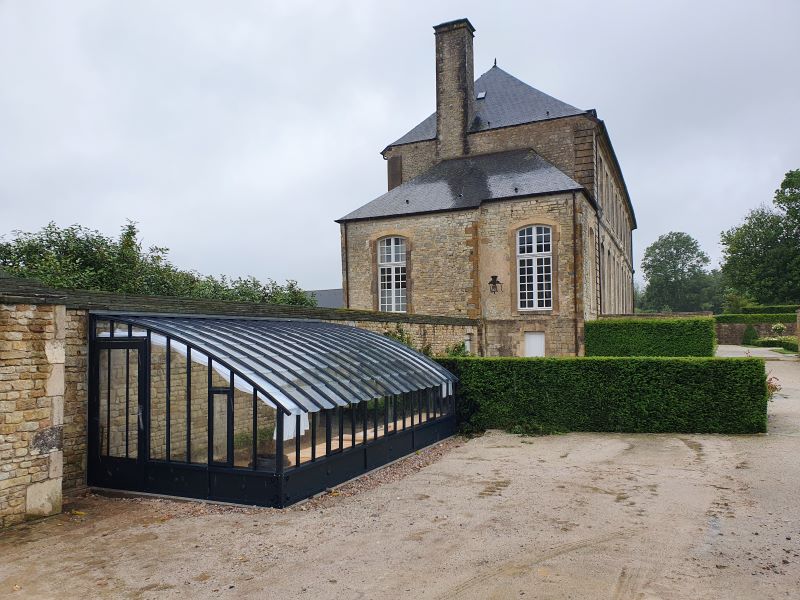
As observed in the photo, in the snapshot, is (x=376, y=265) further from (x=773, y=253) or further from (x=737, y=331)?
(x=773, y=253)

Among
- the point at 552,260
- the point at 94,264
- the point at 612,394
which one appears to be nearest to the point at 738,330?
the point at 552,260

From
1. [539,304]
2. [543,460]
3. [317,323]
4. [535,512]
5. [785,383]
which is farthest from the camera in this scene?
[539,304]

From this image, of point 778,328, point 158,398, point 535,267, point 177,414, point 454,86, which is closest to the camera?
point 177,414

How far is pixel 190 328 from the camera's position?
28.9 feet

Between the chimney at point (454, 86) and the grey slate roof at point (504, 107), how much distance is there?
62 centimetres

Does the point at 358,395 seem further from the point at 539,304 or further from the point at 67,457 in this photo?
the point at 539,304

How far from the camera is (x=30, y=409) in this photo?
694 cm

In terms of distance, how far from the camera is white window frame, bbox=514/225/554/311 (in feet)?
69.5

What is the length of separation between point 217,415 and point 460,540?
3.40 metres

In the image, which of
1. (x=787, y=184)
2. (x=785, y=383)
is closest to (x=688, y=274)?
(x=787, y=184)

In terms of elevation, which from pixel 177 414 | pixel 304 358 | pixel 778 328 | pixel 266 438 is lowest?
pixel 266 438

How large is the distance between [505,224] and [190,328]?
15029 millimetres

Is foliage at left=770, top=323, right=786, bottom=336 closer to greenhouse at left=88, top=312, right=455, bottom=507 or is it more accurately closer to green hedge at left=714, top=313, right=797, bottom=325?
green hedge at left=714, top=313, right=797, bottom=325

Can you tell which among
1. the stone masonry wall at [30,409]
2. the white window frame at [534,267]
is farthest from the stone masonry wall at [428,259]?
the stone masonry wall at [30,409]
